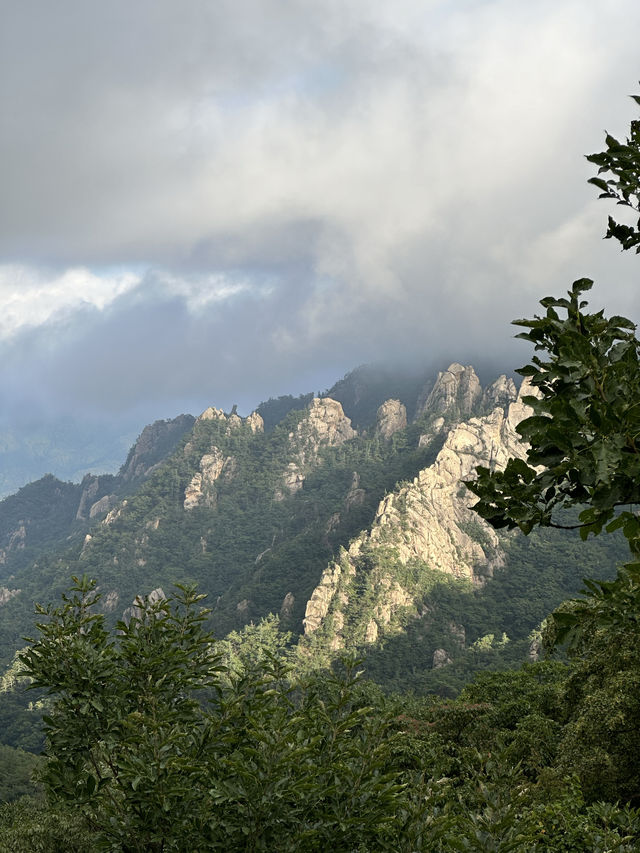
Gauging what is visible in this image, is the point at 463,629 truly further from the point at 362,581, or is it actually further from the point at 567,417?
the point at 567,417

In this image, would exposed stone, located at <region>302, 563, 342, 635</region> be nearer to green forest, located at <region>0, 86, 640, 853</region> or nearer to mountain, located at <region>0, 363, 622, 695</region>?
mountain, located at <region>0, 363, 622, 695</region>

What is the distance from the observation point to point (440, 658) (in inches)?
4328

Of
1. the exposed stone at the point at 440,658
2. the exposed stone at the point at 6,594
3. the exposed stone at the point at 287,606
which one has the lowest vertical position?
the exposed stone at the point at 440,658

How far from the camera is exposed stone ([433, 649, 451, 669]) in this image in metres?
109

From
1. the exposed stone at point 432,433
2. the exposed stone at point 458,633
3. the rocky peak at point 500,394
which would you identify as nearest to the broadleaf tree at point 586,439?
the exposed stone at point 458,633

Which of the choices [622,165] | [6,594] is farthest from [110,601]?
[622,165]

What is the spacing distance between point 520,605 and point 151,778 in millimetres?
129980

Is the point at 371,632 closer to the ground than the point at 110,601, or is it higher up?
closer to the ground

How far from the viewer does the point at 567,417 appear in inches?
134

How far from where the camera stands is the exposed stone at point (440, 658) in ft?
357

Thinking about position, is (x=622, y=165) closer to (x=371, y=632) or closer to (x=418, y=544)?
(x=371, y=632)

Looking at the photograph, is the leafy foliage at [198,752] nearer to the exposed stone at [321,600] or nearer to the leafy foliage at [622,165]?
the leafy foliage at [622,165]

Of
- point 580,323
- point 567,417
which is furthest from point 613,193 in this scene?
point 567,417

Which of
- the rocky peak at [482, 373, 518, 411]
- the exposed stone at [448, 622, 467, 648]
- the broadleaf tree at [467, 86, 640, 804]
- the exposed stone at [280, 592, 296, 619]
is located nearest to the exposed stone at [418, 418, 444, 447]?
the rocky peak at [482, 373, 518, 411]
